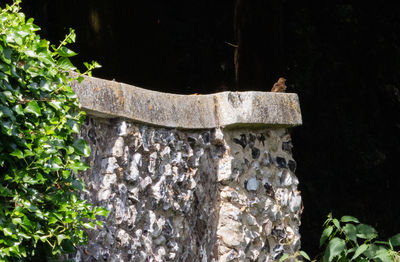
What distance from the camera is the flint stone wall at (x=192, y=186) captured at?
3.31 metres

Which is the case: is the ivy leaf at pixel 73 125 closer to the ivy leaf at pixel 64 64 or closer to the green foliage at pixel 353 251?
the ivy leaf at pixel 64 64

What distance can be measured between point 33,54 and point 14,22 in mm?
140

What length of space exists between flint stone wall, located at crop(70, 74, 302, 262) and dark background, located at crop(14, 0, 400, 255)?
7.67 ft

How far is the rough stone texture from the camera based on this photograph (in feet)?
10.9

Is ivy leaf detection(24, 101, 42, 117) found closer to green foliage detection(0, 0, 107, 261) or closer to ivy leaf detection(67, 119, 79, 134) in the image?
green foliage detection(0, 0, 107, 261)

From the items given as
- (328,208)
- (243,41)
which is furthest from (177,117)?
(328,208)

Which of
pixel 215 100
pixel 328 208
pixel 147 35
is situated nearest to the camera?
pixel 215 100

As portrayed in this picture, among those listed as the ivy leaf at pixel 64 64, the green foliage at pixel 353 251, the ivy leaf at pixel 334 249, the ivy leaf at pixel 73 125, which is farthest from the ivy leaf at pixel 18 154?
the ivy leaf at pixel 334 249

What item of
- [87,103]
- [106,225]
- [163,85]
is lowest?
[106,225]

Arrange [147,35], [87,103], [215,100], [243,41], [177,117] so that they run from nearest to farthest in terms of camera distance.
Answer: [87,103]
[177,117]
[215,100]
[243,41]
[147,35]

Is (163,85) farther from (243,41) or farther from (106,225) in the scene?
(106,225)

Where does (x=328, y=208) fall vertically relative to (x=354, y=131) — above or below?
below

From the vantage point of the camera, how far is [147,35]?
22.5ft

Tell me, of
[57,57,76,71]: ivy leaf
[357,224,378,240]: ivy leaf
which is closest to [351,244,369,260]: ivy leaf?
[357,224,378,240]: ivy leaf
